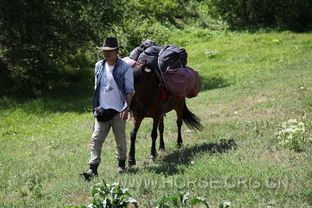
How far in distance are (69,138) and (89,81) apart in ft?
30.7

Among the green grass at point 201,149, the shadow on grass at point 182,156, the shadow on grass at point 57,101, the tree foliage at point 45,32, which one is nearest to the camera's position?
the green grass at point 201,149

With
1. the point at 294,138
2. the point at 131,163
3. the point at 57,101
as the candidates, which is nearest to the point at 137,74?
the point at 131,163

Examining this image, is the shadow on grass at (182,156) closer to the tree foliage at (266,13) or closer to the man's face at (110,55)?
the man's face at (110,55)

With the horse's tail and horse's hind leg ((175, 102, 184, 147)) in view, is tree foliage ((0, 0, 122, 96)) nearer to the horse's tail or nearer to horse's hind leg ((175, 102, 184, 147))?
the horse's tail

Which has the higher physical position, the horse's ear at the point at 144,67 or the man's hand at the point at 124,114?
the horse's ear at the point at 144,67

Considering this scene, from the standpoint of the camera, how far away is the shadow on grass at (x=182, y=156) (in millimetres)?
8055

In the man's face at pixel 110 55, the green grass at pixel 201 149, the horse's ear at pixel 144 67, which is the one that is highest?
the man's face at pixel 110 55

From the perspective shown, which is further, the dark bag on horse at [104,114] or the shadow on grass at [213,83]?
the shadow on grass at [213,83]

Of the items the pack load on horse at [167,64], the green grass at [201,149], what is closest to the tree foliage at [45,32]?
the green grass at [201,149]

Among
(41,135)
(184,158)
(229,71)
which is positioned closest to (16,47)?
(41,135)

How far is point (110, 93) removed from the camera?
798cm

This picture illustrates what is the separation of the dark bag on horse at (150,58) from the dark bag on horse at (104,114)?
1.62m

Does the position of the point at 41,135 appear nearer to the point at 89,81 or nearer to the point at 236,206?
the point at 89,81

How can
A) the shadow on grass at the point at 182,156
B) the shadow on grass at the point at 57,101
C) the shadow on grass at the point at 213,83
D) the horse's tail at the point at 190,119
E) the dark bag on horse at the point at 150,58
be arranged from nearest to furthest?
the shadow on grass at the point at 182,156, the dark bag on horse at the point at 150,58, the horse's tail at the point at 190,119, the shadow on grass at the point at 57,101, the shadow on grass at the point at 213,83
